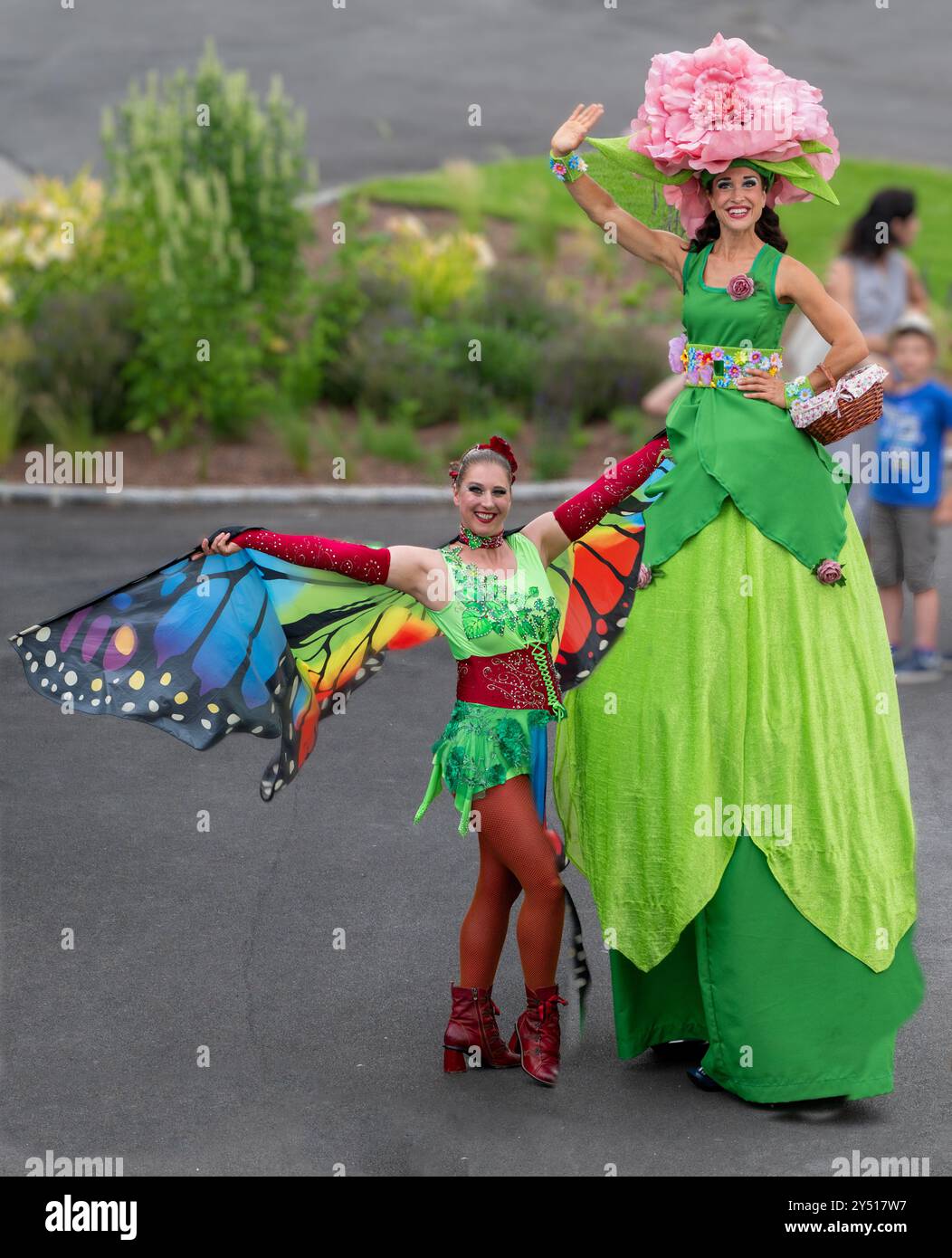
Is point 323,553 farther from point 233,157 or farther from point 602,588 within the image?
point 233,157

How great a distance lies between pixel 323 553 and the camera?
16.6ft

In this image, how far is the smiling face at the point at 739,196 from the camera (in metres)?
5.11

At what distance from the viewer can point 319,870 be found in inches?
269

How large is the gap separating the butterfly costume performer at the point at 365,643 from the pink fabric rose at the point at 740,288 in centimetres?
47

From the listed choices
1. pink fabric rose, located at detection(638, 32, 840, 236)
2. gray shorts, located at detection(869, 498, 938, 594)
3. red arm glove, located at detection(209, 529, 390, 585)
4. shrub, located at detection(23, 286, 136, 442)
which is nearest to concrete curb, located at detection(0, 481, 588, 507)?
shrub, located at detection(23, 286, 136, 442)

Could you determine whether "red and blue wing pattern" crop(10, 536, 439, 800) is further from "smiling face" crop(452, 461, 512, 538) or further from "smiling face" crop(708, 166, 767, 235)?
"smiling face" crop(708, 166, 767, 235)

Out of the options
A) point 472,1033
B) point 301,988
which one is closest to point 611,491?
point 472,1033

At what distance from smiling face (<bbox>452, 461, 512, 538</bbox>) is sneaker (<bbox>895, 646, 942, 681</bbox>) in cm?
441

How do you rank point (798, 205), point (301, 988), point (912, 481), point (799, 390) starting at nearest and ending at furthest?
point (799, 390)
point (301, 988)
point (912, 481)
point (798, 205)

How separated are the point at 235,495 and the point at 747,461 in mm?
7713

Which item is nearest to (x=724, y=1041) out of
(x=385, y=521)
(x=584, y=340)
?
(x=385, y=521)

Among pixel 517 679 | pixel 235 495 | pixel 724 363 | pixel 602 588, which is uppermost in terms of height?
pixel 235 495

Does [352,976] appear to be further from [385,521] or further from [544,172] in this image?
[544,172]

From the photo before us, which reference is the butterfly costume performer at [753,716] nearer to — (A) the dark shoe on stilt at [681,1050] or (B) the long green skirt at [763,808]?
(B) the long green skirt at [763,808]
